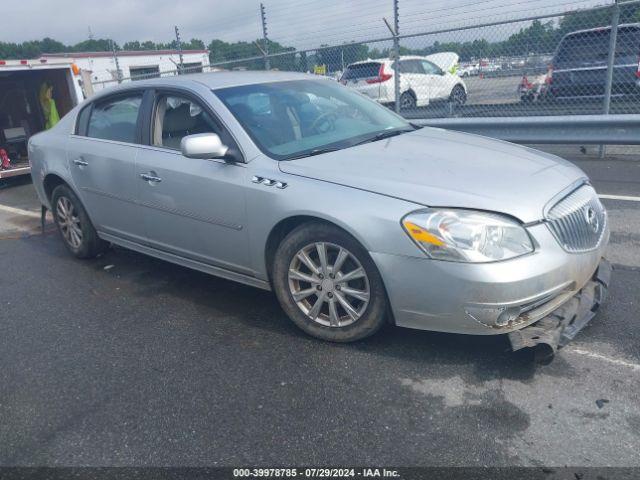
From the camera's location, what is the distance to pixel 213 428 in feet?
8.78

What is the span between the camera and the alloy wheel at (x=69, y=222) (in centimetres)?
518

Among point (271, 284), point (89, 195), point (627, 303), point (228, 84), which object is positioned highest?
point (228, 84)

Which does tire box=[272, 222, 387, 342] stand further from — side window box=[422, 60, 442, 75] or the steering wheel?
side window box=[422, 60, 442, 75]

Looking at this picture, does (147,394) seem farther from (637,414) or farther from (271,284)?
(637,414)

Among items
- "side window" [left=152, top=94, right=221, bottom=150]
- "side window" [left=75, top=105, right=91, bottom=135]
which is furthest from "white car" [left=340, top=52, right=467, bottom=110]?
"side window" [left=152, top=94, right=221, bottom=150]

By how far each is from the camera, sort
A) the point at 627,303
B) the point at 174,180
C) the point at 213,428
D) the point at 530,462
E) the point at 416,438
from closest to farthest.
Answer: the point at 530,462 → the point at 416,438 → the point at 213,428 → the point at 627,303 → the point at 174,180

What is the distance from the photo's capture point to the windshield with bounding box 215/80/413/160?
372cm

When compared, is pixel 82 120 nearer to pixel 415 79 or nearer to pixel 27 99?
pixel 27 99

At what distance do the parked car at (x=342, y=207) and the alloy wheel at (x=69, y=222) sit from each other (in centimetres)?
41

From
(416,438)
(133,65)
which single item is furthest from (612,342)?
(133,65)

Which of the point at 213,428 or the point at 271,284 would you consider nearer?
the point at 213,428

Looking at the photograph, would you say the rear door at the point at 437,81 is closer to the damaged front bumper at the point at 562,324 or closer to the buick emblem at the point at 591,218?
the buick emblem at the point at 591,218

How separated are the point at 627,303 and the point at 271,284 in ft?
7.32

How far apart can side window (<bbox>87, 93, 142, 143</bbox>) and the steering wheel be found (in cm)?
142
